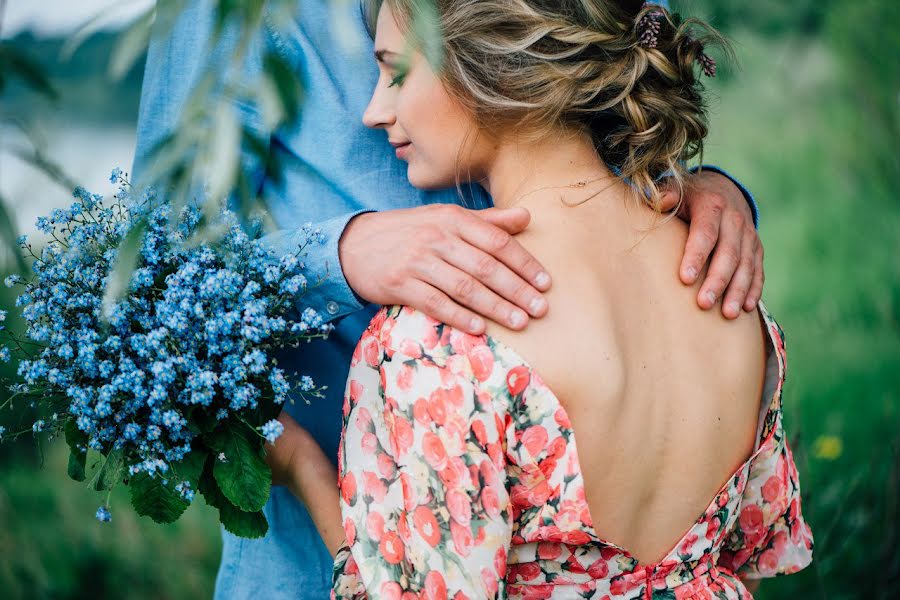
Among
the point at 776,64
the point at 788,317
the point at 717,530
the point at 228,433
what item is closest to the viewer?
the point at 228,433

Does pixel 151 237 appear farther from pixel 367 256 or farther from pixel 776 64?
pixel 776 64

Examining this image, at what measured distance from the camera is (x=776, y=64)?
231 inches

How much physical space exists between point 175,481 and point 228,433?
0.11m

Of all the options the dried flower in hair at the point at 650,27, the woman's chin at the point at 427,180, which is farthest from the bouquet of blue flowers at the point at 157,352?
the dried flower in hair at the point at 650,27

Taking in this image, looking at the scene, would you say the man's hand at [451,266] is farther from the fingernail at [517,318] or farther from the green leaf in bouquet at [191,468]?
the green leaf in bouquet at [191,468]

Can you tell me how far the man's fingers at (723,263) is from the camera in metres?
1.50

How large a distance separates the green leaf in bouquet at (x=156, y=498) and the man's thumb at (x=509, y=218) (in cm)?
65

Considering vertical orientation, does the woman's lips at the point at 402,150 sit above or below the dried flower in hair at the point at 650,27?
below

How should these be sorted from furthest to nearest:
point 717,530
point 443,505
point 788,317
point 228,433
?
point 788,317 < point 717,530 < point 228,433 < point 443,505

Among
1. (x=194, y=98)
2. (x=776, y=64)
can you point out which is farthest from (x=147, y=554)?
(x=776, y=64)

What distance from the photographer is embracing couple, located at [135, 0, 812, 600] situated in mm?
1320

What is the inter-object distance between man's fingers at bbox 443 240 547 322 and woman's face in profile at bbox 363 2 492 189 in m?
0.23

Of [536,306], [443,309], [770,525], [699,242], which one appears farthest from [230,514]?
[770,525]

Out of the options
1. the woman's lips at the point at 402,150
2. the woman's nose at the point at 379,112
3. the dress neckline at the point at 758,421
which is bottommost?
the dress neckline at the point at 758,421
